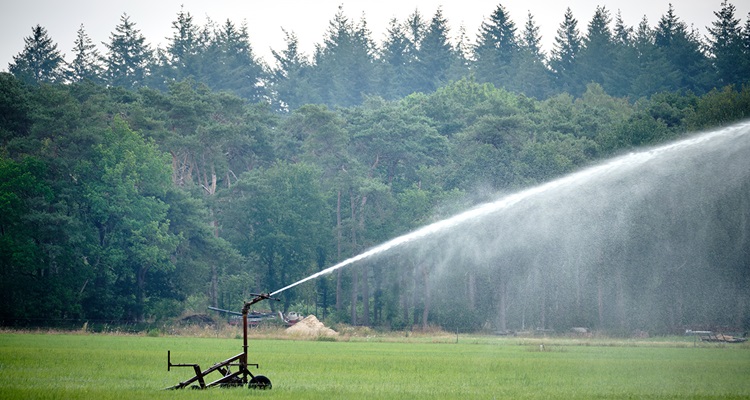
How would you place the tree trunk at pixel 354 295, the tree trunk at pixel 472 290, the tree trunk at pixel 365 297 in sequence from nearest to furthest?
the tree trunk at pixel 472 290, the tree trunk at pixel 365 297, the tree trunk at pixel 354 295

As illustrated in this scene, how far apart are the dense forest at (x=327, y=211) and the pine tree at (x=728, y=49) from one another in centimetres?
2592

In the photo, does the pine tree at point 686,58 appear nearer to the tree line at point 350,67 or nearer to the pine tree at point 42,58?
the tree line at point 350,67

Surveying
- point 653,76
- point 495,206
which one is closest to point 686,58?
point 653,76

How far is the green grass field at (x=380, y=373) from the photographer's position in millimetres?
32375

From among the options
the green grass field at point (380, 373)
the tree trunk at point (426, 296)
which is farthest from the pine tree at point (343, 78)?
the green grass field at point (380, 373)

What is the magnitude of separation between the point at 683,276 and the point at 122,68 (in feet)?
360

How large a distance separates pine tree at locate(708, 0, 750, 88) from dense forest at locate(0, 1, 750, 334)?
25918 millimetres

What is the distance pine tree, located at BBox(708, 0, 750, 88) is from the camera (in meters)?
165

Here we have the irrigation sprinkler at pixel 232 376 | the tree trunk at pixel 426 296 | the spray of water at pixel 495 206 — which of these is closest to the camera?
the irrigation sprinkler at pixel 232 376

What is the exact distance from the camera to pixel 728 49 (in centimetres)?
17275

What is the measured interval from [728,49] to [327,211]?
88.8 meters

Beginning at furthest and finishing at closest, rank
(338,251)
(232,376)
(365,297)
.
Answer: (338,251) → (365,297) → (232,376)

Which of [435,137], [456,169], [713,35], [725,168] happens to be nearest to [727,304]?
[725,168]

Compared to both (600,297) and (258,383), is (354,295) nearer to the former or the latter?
(600,297)
